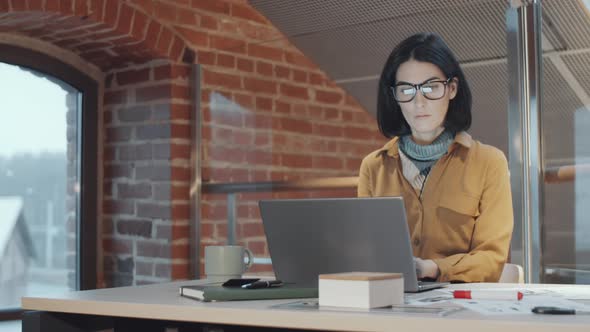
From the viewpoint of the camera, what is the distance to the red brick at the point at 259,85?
12.4ft

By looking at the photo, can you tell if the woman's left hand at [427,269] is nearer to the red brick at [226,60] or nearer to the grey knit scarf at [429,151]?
the grey knit scarf at [429,151]

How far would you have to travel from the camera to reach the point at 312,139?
11.8ft

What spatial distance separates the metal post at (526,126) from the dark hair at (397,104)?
0.17 m

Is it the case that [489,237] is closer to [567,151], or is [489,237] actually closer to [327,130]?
[567,151]

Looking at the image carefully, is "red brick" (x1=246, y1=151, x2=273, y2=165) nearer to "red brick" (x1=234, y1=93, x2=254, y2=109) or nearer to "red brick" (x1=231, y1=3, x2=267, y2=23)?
"red brick" (x1=234, y1=93, x2=254, y2=109)

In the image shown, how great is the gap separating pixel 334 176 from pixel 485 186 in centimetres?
87

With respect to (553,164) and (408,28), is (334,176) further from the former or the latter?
(553,164)

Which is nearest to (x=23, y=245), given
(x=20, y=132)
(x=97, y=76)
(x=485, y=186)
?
(x=20, y=132)

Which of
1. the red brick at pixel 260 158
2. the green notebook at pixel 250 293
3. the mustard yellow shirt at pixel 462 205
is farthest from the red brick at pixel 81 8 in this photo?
the green notebook at pixel 250 293

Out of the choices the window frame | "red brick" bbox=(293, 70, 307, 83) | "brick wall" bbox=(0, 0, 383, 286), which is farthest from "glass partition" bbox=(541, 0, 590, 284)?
the window frame

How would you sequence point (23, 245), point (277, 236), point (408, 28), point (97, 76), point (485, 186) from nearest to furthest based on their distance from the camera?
point (277, 236) < point (485, 186) < point (408, 28) < point (23, 245) < point (97, 76)

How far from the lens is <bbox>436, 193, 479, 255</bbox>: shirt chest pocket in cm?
271

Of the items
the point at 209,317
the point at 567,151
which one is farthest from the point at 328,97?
the point at 209,317

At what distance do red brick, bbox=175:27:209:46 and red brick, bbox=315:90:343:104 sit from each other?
73cm
